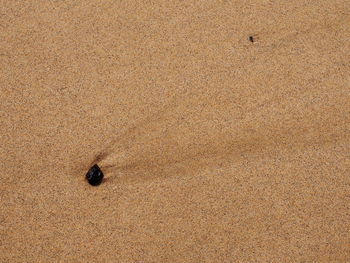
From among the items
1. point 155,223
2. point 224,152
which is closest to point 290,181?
point 224,152

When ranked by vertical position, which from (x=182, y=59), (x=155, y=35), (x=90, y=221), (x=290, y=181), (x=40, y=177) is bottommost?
(x=290, y=181)

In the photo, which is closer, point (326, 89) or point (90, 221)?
point (90, 221)

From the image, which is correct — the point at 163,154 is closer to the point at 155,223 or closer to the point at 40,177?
the point at 155,223

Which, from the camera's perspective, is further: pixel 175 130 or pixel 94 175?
pixel 175 130
